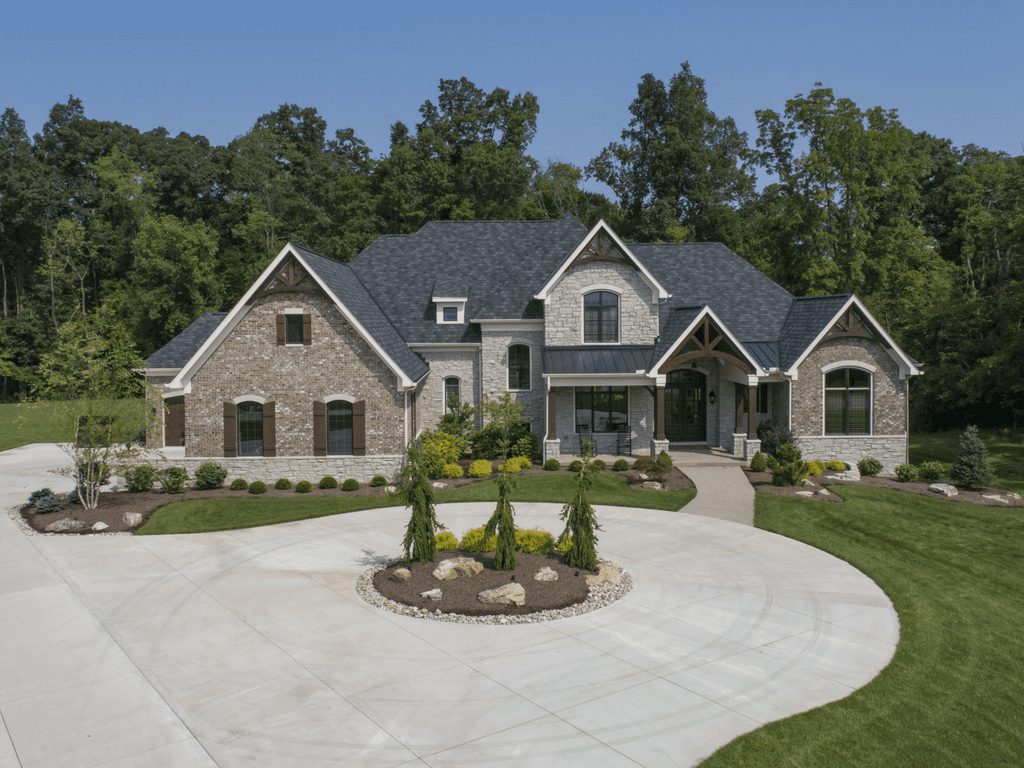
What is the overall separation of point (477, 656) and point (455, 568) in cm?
362

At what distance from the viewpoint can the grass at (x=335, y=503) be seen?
2191cm

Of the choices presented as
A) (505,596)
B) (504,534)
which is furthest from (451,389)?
(505,596)

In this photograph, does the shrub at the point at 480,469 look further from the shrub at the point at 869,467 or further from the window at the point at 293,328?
the shrub at the point at 869,467

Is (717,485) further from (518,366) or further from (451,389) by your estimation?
(451,389)

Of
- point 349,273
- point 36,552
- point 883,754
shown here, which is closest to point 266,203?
point 349,273

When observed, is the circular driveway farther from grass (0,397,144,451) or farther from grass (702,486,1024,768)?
grass (0,397,144,451)

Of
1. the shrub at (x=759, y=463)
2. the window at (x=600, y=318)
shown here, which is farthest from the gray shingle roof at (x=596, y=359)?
the shrub at (x=759, y=463)

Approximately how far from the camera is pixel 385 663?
38.8 feet

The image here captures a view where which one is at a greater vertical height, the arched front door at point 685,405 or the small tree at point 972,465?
the arched front door at point 685,405

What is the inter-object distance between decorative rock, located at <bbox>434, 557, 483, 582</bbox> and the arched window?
12.3 metres

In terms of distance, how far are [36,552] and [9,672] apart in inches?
324

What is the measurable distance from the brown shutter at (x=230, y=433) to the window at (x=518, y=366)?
461 inches

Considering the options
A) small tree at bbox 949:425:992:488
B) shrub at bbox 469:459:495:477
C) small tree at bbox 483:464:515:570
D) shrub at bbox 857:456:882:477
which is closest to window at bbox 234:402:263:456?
shrub at bbox 469:459:495:477

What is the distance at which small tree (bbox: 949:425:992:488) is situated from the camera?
25.6m
